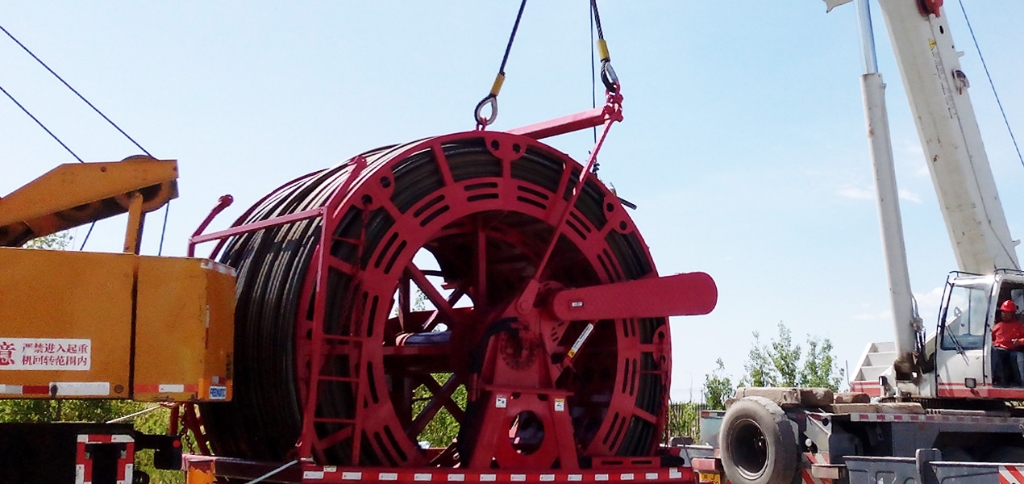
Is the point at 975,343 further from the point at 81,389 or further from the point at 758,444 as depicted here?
the point at 81,389

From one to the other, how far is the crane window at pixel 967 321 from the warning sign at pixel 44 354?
10847 millimetres

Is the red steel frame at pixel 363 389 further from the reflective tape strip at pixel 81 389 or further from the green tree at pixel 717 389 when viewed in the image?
the green tree at pixel 717 389

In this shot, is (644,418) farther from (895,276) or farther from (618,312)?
(895,276)

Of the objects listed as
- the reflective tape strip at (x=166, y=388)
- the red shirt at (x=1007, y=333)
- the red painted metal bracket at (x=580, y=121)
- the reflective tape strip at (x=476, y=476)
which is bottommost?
the reflective tape strip at (x=476, y=476)

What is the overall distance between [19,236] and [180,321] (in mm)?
1405

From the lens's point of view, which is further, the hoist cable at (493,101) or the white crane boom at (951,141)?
the white crane boom at (951,141)

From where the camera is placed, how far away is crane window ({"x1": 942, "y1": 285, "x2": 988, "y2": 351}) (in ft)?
42.4

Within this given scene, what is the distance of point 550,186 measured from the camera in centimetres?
788

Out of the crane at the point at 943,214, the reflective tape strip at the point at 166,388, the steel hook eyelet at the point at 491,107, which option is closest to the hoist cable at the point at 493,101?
the steel hook eyelet at the point at 491,107

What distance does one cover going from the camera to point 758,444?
1182cm

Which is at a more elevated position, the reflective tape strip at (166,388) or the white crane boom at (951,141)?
the white crane boom at (951,141)

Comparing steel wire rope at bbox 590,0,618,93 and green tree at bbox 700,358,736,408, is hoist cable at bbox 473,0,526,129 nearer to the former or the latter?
steel wire rope at bbox 590,0,618,93

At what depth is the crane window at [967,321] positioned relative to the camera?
42.4 feet

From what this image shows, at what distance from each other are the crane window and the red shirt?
0.17 meters
